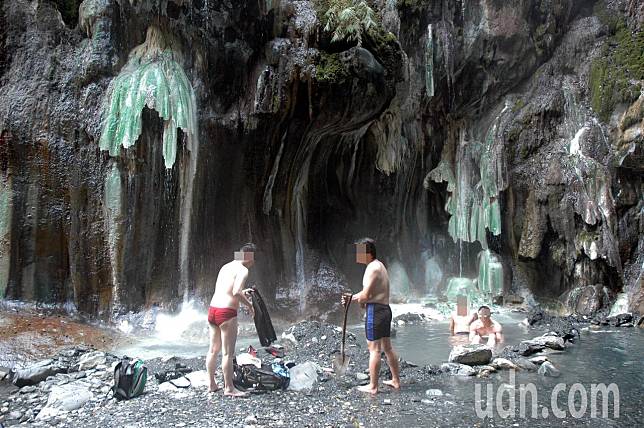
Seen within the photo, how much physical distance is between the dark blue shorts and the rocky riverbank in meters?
0.65

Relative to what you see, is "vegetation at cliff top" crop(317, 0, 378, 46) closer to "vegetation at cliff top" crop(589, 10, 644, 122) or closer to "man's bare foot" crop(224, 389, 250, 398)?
"vegetation at cliff top" crop(589, 10, 644, 122)

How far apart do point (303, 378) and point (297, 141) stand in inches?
276

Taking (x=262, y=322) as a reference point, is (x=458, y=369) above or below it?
below

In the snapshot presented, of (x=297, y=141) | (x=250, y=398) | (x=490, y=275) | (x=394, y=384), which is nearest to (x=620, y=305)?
(x=490, y=275)

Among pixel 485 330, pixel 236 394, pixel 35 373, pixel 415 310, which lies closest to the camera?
pixel 236 394

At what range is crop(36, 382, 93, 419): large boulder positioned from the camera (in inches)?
206

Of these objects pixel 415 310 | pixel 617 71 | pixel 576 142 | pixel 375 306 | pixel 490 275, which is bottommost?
pixel 415 310

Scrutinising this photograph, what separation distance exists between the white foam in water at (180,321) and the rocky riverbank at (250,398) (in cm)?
247

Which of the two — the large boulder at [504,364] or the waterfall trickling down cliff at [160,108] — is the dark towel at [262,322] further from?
the waterfall trickling down cliff at [160,108]

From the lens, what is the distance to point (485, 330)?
28.2 feet

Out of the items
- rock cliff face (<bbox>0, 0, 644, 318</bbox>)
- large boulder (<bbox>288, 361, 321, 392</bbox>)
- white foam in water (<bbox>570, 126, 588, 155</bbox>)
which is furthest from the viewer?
white foam in water (<bbox>570, 126, 588, 155</bbox>)

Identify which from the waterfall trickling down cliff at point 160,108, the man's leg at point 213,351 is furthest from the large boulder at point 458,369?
the waterfall trickling down cliff at point 160,108

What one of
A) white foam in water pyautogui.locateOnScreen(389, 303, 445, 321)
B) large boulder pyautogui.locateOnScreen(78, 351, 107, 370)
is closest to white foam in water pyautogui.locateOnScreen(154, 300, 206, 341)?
large boulder pyautogui.locateOnScreen(78, 351, 107, 370)

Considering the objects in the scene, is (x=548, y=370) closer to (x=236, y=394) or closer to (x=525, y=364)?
(x=525, y=364)
